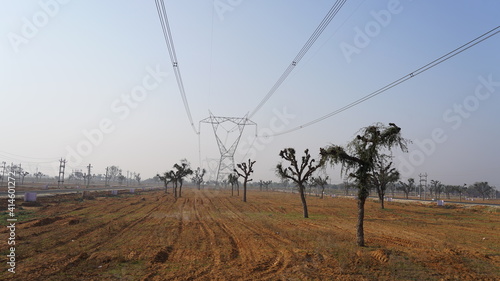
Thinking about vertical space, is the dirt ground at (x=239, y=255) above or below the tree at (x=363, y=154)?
below

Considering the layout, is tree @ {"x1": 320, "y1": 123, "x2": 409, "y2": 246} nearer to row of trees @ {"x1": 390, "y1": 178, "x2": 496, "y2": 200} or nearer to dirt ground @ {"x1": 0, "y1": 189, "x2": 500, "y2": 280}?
dirt ground @ {"x1": 0, "y1": 189, "x2": 500, "y2": 280}

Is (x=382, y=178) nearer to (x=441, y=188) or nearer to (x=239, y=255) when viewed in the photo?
(x=239, y=255)

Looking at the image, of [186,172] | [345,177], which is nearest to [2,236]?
[345,177]

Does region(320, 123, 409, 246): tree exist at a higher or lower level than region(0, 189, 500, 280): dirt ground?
higher

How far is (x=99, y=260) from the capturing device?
11.6 meters

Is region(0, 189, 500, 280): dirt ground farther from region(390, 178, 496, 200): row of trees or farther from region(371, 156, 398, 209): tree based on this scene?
region(390, 178, 496, 200): row of trees

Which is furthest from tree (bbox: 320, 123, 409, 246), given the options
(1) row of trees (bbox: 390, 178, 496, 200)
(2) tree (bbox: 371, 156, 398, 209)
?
(1) row of trees (bbox: 390, 178, 496, 200)

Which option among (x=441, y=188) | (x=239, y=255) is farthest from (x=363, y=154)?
(x=441, y=188)

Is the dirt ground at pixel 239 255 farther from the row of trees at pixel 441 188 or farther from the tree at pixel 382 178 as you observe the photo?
the row of trees at pixel 441 188

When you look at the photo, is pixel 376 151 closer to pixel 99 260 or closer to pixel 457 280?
pixel 457 280

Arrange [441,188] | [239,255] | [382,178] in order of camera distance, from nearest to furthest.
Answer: [239,255]
[382,178]
[441,188]

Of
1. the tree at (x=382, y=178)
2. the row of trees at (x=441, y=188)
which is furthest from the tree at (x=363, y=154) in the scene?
the row of trees at (x=441, y=188)

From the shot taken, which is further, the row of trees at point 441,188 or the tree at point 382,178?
the row of trees at point 441,188

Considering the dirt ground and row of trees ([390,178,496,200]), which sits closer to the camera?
the dirt ground
